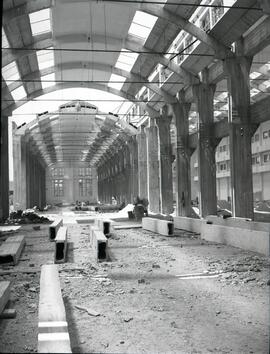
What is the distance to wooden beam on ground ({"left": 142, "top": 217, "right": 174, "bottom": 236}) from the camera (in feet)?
53.7

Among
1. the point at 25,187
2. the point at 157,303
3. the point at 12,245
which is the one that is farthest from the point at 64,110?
the point at 157,303

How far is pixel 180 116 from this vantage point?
26578 mm

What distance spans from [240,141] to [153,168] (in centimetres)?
1473

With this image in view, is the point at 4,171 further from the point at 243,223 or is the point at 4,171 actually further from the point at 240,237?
the point at 240,237

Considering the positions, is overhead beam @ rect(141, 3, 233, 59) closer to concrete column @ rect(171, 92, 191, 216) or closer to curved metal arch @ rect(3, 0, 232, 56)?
curved metal arch @ rect(3, 0, 232, 56)

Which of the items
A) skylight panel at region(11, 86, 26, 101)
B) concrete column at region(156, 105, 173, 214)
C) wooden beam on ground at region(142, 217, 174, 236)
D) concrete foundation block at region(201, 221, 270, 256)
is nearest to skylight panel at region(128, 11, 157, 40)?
wooden beam on ground at region(142, 217, 174, 236)

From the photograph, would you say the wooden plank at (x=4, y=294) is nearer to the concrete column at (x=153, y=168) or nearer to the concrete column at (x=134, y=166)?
the concrete column at (x=153, y=168)

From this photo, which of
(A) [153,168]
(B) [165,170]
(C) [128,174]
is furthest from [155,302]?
(C) [128,174]

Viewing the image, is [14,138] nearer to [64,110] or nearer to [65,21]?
[64,110]

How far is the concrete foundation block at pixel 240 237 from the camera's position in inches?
430

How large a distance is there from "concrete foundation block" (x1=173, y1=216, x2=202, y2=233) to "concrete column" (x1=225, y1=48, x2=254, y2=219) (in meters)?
1.87

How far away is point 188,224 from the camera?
18047 millimetres

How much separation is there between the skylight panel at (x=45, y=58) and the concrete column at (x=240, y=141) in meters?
10.6

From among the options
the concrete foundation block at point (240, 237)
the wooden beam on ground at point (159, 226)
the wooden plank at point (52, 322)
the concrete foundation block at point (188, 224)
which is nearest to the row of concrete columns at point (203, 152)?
the concrete foundation block at point (188, 224)
